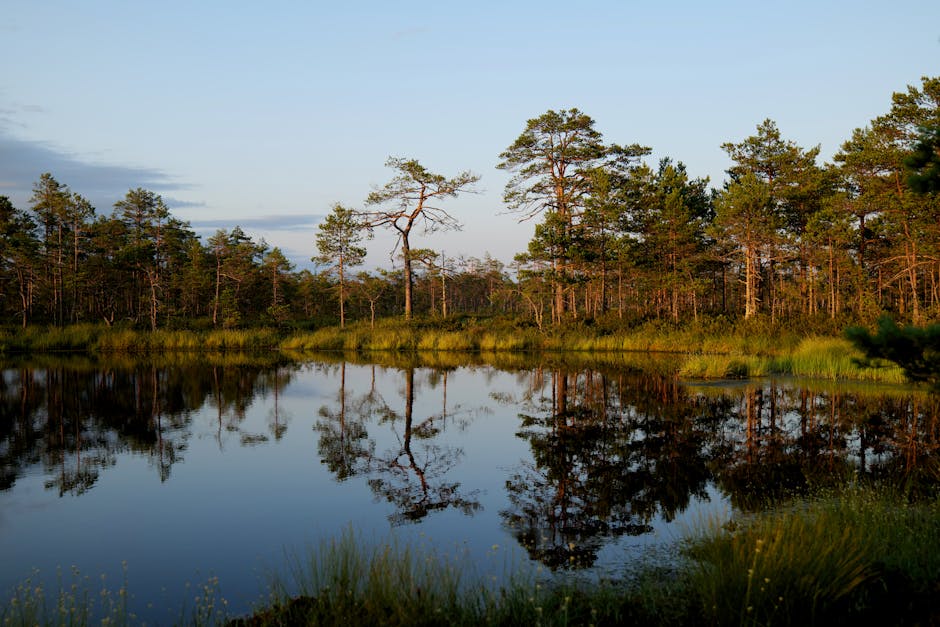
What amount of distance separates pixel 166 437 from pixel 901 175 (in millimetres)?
34530

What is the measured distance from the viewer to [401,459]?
10.5 m

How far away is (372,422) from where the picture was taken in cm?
1403

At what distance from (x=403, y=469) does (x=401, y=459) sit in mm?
705

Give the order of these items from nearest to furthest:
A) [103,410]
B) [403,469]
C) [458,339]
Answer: [403,469] → [103,410] → [458,339]

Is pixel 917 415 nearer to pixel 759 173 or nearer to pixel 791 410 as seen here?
pixel 791 410

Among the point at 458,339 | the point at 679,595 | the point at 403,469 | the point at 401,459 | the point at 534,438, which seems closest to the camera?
the point at 679,595

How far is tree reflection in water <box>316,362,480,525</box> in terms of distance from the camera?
26.4 ft

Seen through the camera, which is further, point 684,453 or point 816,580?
point 684,453

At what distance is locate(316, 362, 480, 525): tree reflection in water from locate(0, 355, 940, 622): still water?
0.18 ft

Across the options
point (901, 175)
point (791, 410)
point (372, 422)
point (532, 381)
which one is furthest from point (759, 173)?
point (372, 422)

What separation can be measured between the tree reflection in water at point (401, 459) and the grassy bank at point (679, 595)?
2917 millimetres

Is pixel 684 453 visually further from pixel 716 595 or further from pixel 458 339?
pixel 458 339

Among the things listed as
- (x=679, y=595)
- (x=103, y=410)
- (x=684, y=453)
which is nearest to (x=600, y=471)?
(x=684, y=453)

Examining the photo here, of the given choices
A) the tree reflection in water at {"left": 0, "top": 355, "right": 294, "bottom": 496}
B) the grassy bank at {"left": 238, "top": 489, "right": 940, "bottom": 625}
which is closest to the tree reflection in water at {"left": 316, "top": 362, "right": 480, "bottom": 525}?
the tree reflection in water at {"left": 0, "top": 355, "right": 294, "bottom": 496}
